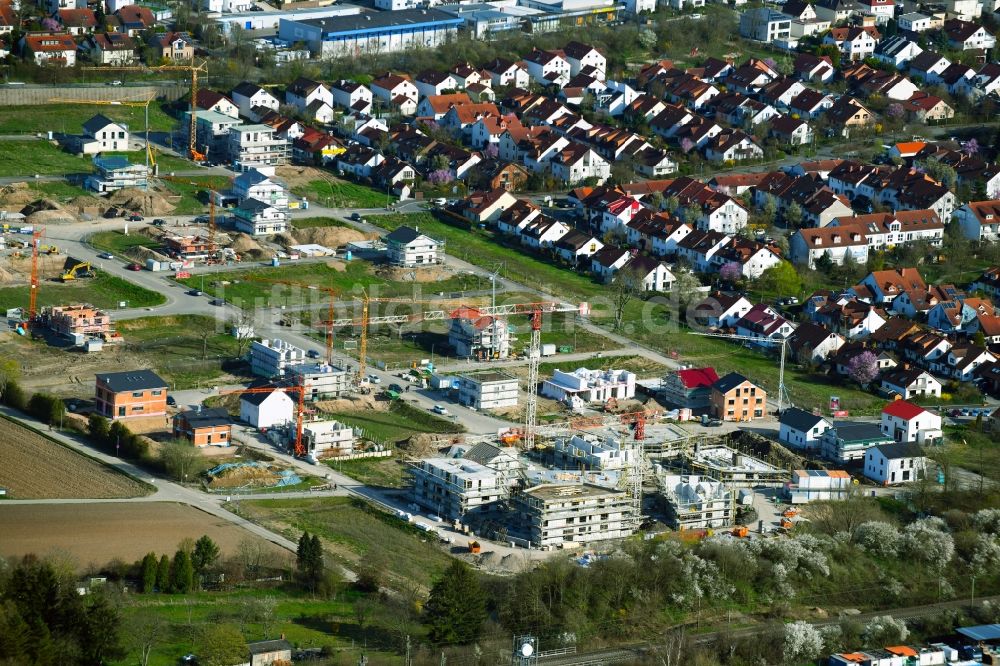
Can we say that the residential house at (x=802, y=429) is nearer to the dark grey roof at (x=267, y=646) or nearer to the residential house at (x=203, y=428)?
the residential house at (x=203, y=428)

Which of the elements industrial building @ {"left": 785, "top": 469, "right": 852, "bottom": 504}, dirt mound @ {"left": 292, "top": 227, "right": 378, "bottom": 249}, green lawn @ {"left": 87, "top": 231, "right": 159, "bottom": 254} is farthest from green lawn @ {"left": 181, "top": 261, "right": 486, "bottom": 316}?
industrial building @ {"left": 785, "top": 469, "right": 852, "bottom": 504}

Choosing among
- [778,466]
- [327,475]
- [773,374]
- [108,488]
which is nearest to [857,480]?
[778,466]

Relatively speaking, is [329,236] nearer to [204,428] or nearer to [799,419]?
[204,428]

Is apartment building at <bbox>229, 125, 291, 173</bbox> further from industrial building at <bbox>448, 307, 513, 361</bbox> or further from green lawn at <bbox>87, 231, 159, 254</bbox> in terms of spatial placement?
industrial building at <bbox>448, 307, 513, 361</bbox>

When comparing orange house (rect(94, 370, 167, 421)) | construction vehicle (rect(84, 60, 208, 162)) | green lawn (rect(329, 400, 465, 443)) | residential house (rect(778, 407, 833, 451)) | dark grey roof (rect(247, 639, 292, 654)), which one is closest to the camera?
dark grey roof (rect(247, 639, 292, 654))

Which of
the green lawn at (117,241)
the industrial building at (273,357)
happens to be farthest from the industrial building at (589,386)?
the green lawn at (117,241)

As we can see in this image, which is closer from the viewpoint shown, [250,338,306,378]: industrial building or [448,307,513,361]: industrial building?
[250,338,306,378]: industrial building
